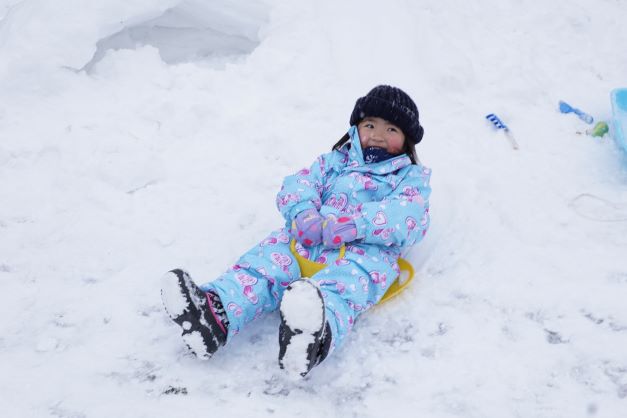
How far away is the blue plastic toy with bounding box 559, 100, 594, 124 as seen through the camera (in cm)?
330

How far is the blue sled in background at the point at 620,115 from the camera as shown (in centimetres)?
296

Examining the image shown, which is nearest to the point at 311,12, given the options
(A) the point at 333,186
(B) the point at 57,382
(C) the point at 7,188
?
(A) the point at 333,186

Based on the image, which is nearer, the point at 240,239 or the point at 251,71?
the point at 240,239

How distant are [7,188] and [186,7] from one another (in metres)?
2.16

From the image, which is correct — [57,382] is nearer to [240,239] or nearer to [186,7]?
[240,239]

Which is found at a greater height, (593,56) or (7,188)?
(593,56)

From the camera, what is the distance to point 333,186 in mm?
2498

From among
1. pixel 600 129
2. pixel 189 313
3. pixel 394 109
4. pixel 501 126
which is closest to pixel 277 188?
pixel 394 109

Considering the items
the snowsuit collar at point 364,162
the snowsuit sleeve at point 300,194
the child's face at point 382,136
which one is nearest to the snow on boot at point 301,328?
the snowsuit sleeve at point 300,194

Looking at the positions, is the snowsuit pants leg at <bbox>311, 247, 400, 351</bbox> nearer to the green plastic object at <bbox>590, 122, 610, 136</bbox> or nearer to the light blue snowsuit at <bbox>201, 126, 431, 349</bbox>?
the light blue snowsuit at <bbox>201, 126, 431, 349</bbox>

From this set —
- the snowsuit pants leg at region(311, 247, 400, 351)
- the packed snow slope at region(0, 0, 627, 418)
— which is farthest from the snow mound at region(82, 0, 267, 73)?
the snowsuit pants leg at region(311, 247, 400, 351)

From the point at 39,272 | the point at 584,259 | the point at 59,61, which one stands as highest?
the point at 59,61

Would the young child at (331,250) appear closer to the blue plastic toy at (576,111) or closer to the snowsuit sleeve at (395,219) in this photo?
the snowsuit sleeve at (395,219)

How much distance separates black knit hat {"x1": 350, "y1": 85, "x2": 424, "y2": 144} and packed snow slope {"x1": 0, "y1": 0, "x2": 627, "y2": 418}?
1.55 feet
